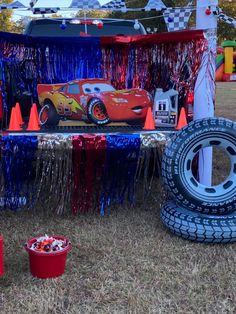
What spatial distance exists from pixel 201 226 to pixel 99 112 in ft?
5.54

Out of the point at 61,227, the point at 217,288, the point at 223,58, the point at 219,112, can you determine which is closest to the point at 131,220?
the point at 61,227

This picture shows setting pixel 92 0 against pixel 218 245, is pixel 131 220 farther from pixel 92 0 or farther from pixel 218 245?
pixel 92 0

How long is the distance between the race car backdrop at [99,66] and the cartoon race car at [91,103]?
1cm

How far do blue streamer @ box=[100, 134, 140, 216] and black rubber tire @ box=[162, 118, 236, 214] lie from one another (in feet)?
1.20

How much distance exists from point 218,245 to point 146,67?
2.14 metres

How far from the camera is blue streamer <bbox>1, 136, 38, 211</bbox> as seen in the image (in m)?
3.73

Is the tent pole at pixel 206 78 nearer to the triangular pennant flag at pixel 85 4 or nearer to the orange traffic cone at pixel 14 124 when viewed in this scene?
the triangular pennant flag at pixel 85 4

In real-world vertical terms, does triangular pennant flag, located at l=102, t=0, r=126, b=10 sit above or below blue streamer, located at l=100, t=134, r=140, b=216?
above

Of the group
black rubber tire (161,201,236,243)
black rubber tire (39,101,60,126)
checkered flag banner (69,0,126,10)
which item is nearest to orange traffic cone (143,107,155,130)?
black rubber tire (39,101,60,126)

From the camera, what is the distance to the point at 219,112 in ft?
34.5

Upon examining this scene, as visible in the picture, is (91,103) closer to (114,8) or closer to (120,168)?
(120,168)

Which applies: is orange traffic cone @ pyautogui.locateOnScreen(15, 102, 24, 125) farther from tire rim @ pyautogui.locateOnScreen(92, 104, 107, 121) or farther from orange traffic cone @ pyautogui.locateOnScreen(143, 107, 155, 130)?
orange traffic cone @ pyautogui.locateOnScreen(143, 107, 155, 130)

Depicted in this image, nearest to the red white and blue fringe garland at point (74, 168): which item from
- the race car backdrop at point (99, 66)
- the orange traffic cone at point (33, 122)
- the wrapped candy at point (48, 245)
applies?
the orange traffic cone at point (33, 122)

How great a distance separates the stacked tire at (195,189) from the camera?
343 centimetres
